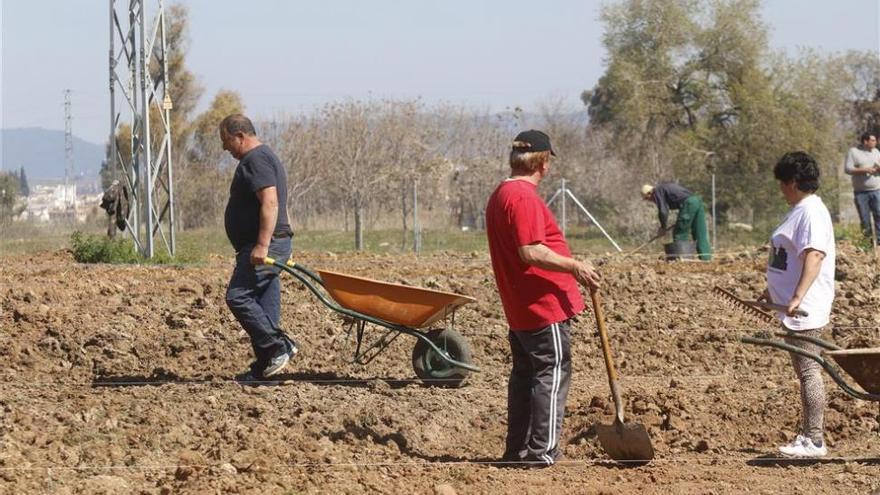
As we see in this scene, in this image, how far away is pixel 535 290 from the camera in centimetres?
668

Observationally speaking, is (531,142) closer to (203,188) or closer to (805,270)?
(805,270)

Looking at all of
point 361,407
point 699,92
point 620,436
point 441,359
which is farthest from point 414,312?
point 699,92

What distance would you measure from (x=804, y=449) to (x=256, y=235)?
3.63m

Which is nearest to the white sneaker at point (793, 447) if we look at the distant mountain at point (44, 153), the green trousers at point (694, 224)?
the green trousers at point (694, 224)

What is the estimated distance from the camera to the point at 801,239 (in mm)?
6719

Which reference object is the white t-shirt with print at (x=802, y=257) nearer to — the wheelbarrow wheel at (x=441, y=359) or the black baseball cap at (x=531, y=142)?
the black baseball cap at (x=531, y=142)

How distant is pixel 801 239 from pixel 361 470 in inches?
96.9

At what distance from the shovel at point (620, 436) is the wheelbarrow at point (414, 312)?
5.28ft

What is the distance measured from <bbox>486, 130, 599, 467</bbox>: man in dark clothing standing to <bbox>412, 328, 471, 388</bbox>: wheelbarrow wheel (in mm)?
1956

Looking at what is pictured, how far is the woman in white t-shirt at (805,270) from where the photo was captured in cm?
672

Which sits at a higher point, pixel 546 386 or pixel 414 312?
pixel 414 312

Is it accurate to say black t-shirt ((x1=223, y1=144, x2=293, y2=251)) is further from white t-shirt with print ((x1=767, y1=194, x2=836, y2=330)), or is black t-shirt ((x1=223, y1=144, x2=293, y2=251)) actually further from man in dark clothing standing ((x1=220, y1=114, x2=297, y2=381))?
white t-shirt with print ((x1=767, y1=194, x2=836, y2=330))

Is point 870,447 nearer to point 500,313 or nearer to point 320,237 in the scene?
point 500,313

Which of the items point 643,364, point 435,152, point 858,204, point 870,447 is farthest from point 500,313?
point 435,152
